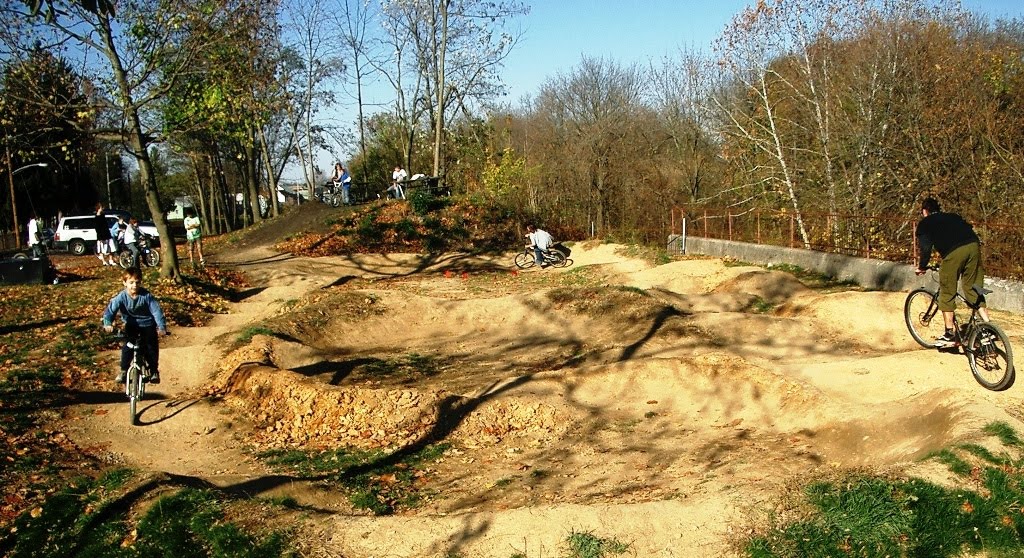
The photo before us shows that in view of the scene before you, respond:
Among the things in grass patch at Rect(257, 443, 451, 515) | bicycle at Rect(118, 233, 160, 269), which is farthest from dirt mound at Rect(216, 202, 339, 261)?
grass patch at Rect(257, 443, 451, 515)

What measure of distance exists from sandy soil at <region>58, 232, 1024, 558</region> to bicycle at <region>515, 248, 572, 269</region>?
9484 mm

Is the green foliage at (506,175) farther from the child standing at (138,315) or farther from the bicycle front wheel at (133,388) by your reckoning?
the bicycle front wheel at (133,388)

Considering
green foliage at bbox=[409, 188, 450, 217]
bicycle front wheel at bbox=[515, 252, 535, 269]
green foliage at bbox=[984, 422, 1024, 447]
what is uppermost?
green foliage at bbox=[409, 188, 450, 217]

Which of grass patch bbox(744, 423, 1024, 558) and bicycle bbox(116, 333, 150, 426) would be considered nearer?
grass patch bbox(744, 423, 1024, 558)

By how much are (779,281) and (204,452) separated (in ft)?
41.5

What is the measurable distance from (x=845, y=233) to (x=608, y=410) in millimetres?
11331

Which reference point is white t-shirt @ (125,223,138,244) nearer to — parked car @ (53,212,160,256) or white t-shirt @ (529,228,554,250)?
white t-shirt @ (529,228,554,250)

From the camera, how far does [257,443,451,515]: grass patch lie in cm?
768

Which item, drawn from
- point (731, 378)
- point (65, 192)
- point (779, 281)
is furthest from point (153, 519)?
point (65, 192)

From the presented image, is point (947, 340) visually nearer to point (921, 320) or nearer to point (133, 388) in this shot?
point (921, 320)

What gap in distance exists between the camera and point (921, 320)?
10.4 metres

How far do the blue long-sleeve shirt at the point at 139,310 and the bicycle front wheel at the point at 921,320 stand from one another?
10.3 meters

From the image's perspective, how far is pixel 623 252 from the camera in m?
26.7

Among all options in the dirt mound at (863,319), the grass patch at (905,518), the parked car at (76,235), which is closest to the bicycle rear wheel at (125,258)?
the parked car at (76,235)
